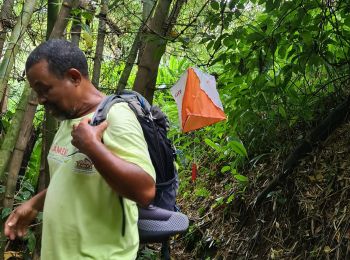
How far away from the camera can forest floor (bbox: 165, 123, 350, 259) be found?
3.02 meters

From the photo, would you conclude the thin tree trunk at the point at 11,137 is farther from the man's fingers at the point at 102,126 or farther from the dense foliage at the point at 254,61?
the man's fingers at the point at 102,126

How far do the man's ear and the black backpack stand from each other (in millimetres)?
115

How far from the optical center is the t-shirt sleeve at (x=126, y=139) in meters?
1.39

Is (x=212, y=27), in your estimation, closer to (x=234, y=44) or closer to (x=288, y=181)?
(x=234, y=44)

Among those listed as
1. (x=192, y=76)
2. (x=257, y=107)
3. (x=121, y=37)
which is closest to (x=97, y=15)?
(x=121, y=37)

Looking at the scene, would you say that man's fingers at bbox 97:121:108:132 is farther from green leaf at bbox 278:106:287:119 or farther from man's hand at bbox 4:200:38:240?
green leaf at bbox 278:106:287:119

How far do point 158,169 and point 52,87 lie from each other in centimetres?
47

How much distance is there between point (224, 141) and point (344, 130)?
1615 millimetres

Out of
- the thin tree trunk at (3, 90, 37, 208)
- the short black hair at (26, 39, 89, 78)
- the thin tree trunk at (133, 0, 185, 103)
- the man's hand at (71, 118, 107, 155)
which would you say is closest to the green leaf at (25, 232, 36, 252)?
the thin tree trunk at (3, 90, 37, 208)

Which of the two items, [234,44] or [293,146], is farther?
[293,146]

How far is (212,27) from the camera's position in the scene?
2.79m

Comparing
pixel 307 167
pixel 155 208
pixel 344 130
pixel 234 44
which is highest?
pixel 234 44

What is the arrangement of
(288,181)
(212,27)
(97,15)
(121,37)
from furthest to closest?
(121,37), (288,181), (97,15), (212,27)

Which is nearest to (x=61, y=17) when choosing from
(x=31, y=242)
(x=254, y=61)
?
(x=254, y=61)
